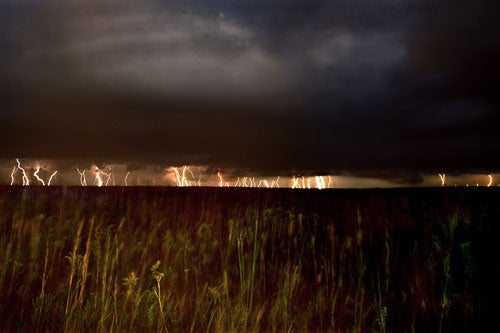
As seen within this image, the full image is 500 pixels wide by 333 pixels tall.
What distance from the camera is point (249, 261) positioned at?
4.93 metres

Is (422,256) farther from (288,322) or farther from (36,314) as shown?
(36,314)

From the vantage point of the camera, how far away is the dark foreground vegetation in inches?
168

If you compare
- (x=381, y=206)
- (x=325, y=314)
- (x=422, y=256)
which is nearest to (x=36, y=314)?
(x=325, y=314)

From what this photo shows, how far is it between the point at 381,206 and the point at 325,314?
12.8 ft

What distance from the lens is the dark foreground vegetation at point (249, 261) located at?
4.27 meters

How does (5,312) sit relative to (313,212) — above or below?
below

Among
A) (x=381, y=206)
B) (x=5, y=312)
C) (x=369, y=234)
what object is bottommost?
(x=5, y=312)

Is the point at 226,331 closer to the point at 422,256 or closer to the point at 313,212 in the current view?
the point at 422,256

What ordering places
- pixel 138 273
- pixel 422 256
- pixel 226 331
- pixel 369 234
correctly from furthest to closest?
pixel 369 234 < pixel 422 256 < pixel 138 273 < pixel 226 331

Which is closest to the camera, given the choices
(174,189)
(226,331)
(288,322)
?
(226,331)

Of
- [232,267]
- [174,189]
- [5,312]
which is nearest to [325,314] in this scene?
[232,267]

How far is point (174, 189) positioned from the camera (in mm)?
9195

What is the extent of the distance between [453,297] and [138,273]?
3.21 m

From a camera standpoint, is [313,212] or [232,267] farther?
[313,212]
